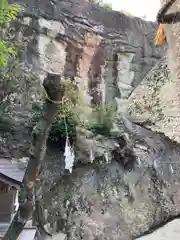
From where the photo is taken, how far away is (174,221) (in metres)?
3.17

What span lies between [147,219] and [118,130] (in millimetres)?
2275

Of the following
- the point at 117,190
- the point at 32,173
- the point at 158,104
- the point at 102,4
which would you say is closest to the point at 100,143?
the point at 117,190

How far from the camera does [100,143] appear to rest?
5.69m

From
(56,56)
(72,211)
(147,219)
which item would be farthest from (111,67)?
(147,219)

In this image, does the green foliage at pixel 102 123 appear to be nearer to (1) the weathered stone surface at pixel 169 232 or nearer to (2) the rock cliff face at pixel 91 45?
(2) the rock cliff face at pixel 91 45

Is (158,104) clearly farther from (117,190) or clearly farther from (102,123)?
(102,123)

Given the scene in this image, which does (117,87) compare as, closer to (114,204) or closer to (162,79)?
(114,204)

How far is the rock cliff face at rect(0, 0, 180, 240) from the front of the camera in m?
3.81

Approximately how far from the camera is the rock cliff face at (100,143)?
3.81 metres

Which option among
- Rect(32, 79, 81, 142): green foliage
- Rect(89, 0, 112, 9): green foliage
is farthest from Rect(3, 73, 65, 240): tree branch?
Rect(89, 0, 112, 9): green foliage

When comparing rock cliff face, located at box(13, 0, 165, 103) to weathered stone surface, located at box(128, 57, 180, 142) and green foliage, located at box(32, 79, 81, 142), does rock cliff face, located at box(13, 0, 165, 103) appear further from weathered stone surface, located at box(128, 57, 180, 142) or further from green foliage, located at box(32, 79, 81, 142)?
weathered stone surface, located at box(128, 57, 180, 142)

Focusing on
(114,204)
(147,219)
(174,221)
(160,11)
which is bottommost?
(114,204)

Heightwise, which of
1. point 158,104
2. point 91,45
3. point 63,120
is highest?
point 158,104

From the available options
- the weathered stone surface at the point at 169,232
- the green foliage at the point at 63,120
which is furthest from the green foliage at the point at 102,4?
the weathered stone surface at the point at 169,232
